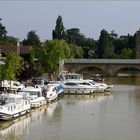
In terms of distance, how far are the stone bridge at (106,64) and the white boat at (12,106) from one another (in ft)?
215

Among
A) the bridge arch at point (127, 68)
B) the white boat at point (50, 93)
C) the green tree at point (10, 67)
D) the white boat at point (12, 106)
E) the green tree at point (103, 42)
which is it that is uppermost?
the green tree at point (103, 42)

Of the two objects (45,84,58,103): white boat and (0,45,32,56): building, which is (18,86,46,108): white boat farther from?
(0,45,32,56): building

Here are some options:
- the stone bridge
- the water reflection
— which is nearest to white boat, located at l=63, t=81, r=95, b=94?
the water reflection

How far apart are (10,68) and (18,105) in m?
17.7

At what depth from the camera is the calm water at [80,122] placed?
32094 millimetres

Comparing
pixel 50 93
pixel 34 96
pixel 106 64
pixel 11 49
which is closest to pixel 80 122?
pixel 34 96

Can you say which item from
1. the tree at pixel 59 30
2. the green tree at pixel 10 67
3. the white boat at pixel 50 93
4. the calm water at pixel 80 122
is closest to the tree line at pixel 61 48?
the tree at pixel 59 30

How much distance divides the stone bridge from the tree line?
2.04m

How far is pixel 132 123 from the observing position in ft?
122

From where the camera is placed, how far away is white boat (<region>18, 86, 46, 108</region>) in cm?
4244

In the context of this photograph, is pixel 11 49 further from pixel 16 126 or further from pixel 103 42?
pixel 103 42

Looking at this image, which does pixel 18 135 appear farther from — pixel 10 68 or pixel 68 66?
pixel 68 66

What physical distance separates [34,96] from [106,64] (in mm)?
64728

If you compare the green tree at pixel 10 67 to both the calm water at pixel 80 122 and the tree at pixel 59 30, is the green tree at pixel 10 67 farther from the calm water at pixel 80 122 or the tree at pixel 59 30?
the tree at pixel 59 30
